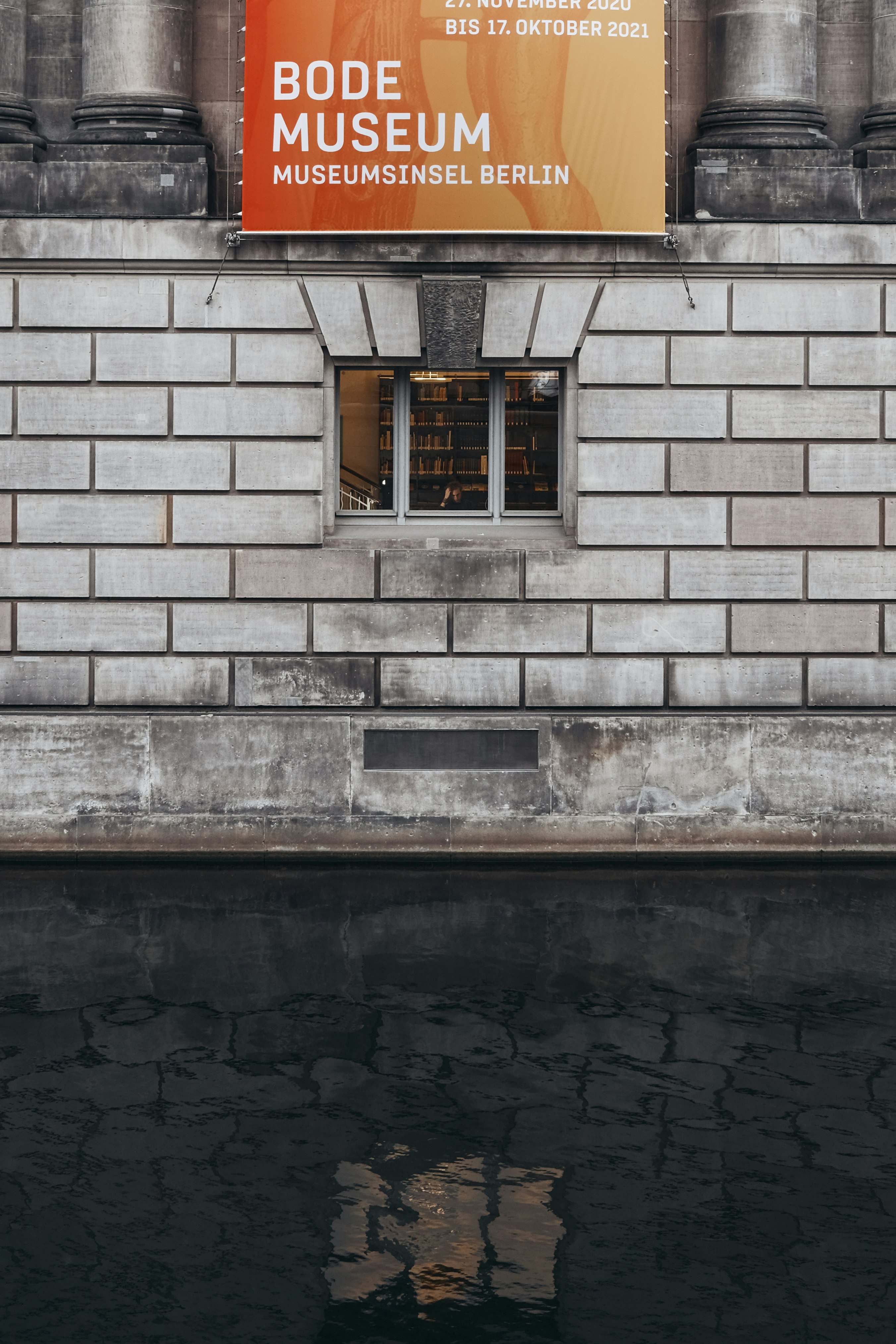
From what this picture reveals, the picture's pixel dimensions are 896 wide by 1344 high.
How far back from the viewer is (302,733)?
48.1 feet

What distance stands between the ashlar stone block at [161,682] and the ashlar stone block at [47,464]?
1.84m

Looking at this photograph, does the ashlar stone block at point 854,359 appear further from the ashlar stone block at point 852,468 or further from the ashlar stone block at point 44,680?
the ashlar stone block at point 44,680

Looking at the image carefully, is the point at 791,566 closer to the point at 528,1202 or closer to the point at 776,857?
the point at 776,857

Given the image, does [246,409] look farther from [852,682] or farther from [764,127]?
[852,682]

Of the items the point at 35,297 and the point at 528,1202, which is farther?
the point at 35,297

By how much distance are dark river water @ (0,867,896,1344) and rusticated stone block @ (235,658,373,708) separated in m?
3.01

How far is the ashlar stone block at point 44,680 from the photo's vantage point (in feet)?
48.6

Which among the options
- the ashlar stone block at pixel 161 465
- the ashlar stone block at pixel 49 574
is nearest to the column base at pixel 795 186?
the ashlar stone block at pixel 161 465

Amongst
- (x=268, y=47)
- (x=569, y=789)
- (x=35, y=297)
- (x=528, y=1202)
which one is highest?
(x=268, y=47)

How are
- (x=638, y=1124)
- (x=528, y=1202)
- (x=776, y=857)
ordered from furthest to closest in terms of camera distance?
1. (x=776, y=857)
2. (x=638, y=1124)
3. (x=528, y=1202)

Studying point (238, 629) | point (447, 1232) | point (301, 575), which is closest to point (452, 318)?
point (301, 575)

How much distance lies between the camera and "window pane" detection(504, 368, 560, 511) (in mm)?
15250

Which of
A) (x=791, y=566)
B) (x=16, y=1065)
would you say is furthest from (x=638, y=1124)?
(x=791, y=566)

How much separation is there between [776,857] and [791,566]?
291cm
